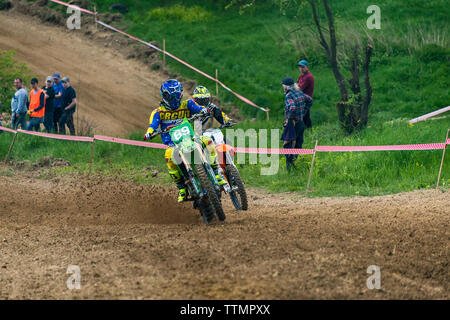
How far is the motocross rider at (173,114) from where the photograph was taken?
9742 mm

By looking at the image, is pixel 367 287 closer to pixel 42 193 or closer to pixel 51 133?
pixel 42 193

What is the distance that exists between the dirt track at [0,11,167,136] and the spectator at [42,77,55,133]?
1.67 meters

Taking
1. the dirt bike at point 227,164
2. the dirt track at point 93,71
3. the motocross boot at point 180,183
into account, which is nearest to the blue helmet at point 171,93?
the dirt bike at point 227,164

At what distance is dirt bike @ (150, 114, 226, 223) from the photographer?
927 cm

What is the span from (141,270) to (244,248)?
49.2 inches

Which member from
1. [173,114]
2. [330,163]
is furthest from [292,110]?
[173,114]

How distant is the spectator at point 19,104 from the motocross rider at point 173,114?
8.98 metres

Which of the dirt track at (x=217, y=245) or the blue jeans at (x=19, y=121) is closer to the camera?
the dirt track at (x=217, y=245)

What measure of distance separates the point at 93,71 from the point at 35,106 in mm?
6232

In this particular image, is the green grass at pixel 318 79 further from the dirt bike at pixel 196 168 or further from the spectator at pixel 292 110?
the dirt bike at pixel 196 168
